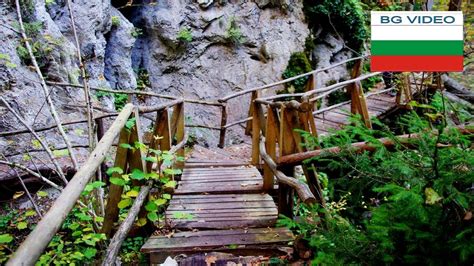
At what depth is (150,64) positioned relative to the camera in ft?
39.2

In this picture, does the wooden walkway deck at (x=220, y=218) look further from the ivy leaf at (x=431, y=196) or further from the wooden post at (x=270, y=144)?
the ivy leaf at (x=431, y=196)

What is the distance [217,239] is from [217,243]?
0.32 feet

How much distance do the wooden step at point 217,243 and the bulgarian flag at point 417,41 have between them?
1657 mm

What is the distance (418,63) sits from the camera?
2.27 m

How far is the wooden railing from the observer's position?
117 centimetres

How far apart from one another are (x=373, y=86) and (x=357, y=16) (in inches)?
103

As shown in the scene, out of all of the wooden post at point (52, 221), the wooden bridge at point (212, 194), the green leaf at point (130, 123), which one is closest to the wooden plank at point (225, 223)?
the wooden bridge at point (212, 194)

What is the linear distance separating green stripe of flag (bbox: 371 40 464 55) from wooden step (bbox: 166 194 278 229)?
77.1 inches

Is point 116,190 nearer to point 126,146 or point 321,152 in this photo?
point 126,146

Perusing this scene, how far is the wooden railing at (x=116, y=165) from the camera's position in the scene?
1.17 meters

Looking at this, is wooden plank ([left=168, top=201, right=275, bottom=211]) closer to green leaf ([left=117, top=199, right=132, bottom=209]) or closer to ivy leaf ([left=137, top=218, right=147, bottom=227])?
ivy leaf ([left=137, top=218, right=147, bottom=227])

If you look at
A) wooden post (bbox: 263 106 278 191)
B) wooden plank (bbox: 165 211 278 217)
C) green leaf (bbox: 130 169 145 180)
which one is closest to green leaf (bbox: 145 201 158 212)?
green leaf (bbox: 130 169 145 180)

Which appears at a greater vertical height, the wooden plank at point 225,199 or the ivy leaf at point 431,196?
the ivy leaf at point 431,196

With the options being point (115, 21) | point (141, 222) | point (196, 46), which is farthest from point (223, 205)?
point (196, 46)
